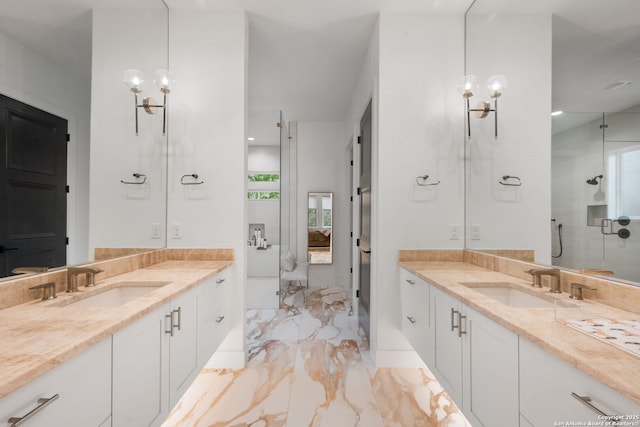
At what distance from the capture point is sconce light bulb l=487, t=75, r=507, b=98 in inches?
72.0

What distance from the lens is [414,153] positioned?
2.21 meters

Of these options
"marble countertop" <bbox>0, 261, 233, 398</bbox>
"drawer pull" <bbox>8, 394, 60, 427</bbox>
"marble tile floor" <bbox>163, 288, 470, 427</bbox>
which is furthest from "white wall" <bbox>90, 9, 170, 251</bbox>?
"marble tile floor" <bbox>163, 288, 470, 427</bbox>

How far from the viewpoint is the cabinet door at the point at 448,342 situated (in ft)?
4.32

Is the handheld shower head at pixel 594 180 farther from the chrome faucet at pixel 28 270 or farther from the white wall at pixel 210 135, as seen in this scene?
the chrome faucet at pixel 28 270

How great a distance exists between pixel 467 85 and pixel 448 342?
1.74m

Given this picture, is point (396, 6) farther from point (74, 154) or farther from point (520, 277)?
point (74, 154)

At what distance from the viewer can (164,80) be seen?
6.79 feet

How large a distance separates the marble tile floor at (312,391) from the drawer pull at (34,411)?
1175mm

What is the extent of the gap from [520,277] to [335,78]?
8.92 feet

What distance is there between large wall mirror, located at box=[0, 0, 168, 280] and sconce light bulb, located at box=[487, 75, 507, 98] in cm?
233

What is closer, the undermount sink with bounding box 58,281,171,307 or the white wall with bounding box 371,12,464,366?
the undermount sink with bounding box 58,281,171,307

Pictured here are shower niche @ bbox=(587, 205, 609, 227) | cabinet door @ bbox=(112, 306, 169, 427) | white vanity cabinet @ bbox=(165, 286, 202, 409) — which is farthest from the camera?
white vanity cabinet @ bbox=(165, 286, 202, 409)

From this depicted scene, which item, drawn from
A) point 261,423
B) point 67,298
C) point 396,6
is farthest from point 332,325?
point 396,6

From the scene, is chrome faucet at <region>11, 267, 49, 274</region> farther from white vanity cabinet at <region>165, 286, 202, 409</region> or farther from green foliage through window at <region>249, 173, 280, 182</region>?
green foliage through window at <region>249, 173, 280, 182</region>
